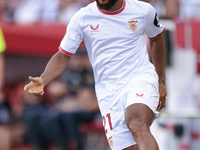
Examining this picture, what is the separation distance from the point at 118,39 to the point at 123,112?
0.76m

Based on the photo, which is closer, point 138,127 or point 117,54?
point 138,127

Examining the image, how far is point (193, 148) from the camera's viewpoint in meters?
6.82

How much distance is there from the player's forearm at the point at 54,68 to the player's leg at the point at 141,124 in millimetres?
839

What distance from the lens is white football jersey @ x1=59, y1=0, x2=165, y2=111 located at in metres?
4.05

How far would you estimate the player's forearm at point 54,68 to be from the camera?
4012 millimetres

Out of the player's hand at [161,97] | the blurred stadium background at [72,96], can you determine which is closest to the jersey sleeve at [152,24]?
the player's hand at [161,97]

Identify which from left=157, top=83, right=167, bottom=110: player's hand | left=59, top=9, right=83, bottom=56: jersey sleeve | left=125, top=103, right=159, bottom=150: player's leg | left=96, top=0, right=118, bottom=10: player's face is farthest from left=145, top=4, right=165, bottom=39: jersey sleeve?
left=125, top=103, right=159, bottom=150: player's leg

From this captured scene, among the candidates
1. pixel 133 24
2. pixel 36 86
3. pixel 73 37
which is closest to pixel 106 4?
pixel 133 24

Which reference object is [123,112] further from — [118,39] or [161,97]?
[118,39]

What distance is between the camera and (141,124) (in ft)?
12.1

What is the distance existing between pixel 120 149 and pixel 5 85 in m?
6.11

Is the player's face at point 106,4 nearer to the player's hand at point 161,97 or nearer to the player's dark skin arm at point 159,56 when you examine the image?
the player's dark skin arm at point 159,56

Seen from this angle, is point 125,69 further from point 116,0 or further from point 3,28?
point 3,28

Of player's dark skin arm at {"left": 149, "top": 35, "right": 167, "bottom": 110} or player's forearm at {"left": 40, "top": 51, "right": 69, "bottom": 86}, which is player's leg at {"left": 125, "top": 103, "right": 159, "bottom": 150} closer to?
player's dark skin arm at {"left": 149, "top": 35, "right": 167, "bottom": 110}
